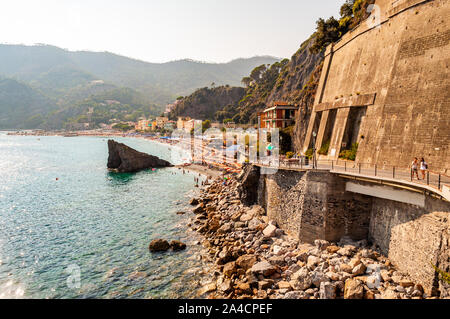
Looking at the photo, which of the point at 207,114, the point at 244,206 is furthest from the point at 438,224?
the point at 207,114

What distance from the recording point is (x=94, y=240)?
23562mm

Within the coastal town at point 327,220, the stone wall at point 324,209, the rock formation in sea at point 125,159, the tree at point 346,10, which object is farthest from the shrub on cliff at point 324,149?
the rock formation in sea at point 125,159

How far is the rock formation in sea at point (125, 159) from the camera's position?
59.2m

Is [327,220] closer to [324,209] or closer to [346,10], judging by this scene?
[324,209]

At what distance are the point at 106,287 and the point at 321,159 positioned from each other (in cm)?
1923

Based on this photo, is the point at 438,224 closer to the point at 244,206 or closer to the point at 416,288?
the point at 416,288

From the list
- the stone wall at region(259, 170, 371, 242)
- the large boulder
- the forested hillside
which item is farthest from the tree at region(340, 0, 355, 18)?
the large boulder

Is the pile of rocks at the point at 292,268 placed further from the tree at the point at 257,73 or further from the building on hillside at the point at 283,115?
the tree at the point at 257,73

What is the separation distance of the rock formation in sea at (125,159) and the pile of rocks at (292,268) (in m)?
42.1

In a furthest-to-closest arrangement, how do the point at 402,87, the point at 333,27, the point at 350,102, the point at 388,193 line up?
the point at 333,27, the point at 350,102, the point at 402,87, the point at 388,193

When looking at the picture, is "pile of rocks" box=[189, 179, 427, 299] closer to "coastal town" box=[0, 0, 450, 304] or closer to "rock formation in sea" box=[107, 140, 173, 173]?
"coastal town" box=[0, 0, 450, 304]

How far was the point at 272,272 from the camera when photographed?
50.8 ft

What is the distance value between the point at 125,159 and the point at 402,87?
53977 mm

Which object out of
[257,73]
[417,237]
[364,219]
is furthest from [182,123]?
[417,237]
